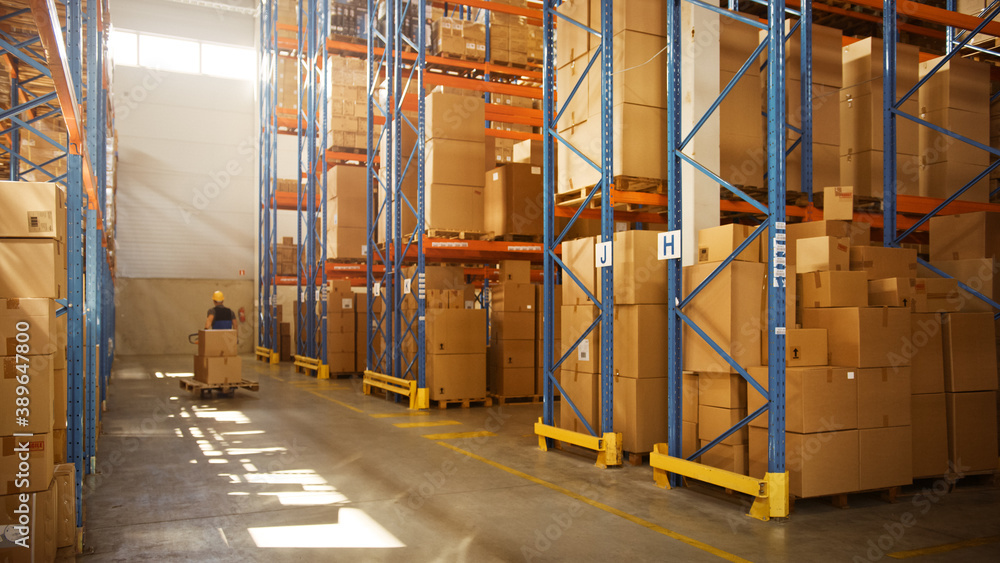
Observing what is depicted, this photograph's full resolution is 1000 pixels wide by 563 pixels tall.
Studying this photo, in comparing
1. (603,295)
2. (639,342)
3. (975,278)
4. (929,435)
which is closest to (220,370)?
(603,295)

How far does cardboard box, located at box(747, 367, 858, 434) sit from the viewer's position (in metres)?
5.25

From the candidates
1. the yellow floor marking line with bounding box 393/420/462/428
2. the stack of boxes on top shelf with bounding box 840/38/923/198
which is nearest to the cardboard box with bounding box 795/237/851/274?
the stack of boxes on top shelf with bounding box 840/38/923/198

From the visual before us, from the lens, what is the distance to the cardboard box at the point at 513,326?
11156 millimetres

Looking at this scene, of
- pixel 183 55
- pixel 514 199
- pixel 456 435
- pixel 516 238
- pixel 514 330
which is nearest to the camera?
pixel 456 435

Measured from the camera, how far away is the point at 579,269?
7512mm

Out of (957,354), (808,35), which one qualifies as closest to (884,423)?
(957,354)

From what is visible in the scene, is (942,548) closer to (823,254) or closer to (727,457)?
(727,457)

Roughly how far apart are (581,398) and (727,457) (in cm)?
185

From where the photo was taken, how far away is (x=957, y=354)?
247 inches

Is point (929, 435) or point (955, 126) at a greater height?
point (955, 126)

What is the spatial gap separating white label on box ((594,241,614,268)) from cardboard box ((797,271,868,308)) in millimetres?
1762

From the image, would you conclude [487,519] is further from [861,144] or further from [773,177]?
[861,144]

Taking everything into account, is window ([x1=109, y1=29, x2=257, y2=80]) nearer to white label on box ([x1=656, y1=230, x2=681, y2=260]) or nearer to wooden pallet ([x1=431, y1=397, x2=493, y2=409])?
wooden pallet ([x1=431, y1=397, x2=493, y2=409])

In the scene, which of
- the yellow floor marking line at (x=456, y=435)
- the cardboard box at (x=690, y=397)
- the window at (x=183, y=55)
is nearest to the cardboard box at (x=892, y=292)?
the cardboard box at (x=690, y=397)
